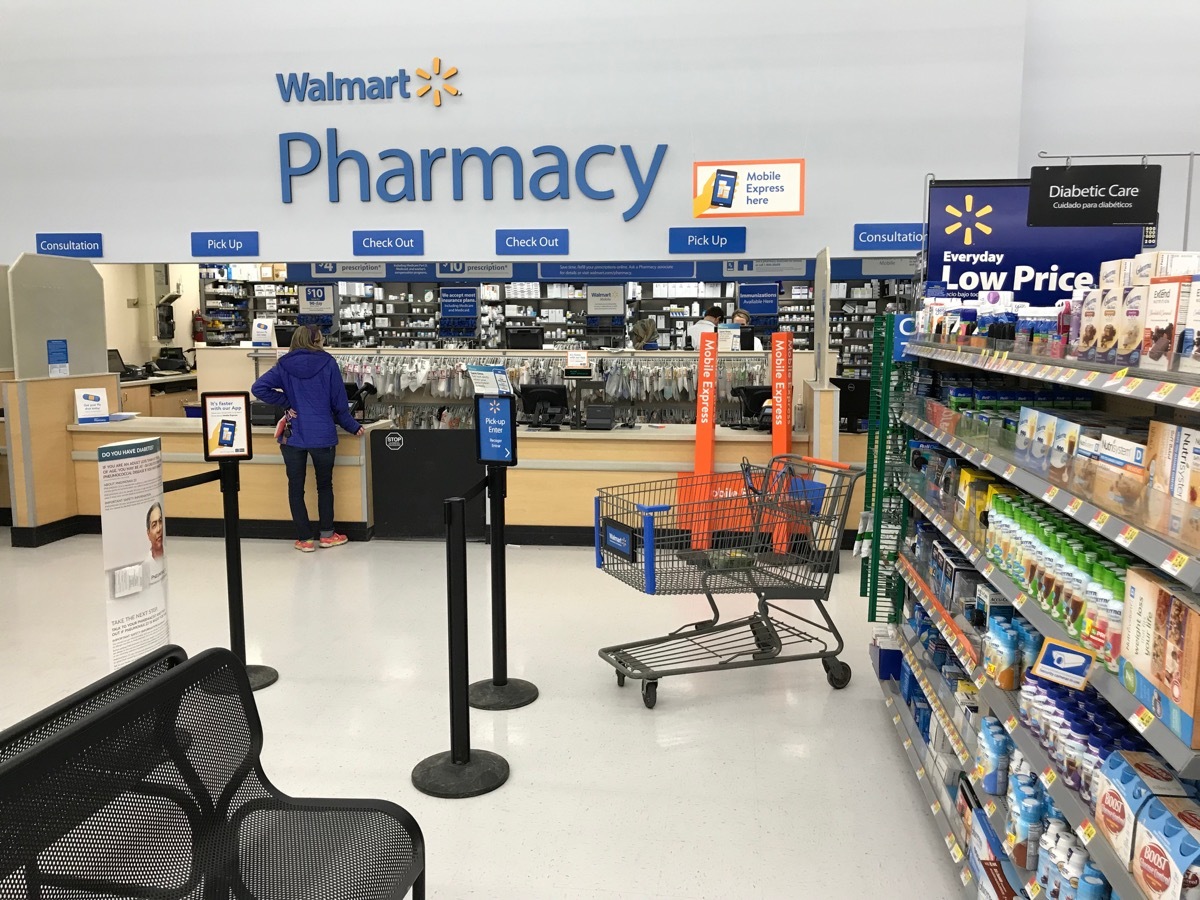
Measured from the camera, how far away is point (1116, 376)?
1.77 m

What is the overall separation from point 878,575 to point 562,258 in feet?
13.6

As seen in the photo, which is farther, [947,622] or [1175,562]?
[947,622]

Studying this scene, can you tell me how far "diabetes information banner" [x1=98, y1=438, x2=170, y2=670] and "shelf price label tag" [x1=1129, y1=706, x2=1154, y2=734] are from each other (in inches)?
108

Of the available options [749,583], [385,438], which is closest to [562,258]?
[385,438]

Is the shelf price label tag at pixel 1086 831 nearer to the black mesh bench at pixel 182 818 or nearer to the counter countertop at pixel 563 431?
the black mesh bench at pixel 182 818

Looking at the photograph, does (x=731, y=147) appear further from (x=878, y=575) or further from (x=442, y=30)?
(x=878, y=575)

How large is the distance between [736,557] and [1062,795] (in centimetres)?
216

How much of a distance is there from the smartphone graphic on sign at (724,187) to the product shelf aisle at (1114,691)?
438cm

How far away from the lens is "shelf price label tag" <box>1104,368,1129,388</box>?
1751mm

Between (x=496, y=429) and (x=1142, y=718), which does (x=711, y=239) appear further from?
(x=1142, y=718)

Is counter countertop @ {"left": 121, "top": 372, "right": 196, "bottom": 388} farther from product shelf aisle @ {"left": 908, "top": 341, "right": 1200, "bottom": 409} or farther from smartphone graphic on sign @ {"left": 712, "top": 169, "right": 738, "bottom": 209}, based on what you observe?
product shelf aisle @ {"left": 908, "top": 341, "right": 1200, "bottom": 409}

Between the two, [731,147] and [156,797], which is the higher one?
[731,147]

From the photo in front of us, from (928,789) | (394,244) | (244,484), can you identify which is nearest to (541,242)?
(394,244)

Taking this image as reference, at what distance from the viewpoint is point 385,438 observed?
6770mm
